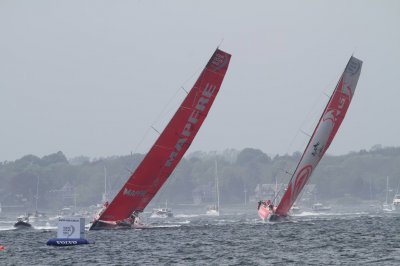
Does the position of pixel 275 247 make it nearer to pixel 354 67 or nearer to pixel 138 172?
Result: pixel 138 172

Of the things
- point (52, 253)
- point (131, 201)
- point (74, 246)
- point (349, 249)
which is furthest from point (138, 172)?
point (349, 249)

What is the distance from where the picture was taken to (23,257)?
45250 millimetres

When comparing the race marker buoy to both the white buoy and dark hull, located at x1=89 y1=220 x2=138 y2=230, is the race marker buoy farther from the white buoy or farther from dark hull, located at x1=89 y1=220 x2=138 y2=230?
dark hull, located at x1=89 y1=220 x2=138 y2=230

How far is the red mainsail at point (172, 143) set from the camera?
59.7 meters

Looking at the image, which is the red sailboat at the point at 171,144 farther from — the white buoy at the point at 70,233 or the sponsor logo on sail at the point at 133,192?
the white buoy at the point at 70,233

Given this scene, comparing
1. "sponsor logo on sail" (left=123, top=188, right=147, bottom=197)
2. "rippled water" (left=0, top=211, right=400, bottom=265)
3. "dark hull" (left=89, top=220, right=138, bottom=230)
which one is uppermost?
"sponsor logo on sail" (left=123, top=188, right=147, bottom=197)

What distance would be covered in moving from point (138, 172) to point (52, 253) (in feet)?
46.7

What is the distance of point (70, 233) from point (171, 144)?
10769 millimetres

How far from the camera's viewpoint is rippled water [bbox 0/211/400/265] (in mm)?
40875

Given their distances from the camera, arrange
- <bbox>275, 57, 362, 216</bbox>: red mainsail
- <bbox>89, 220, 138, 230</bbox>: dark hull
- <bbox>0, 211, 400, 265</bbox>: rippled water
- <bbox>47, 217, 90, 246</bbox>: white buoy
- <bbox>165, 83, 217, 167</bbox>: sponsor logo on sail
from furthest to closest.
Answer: <bbox>275, 57, 362, 216</bbox>: red mainsail < <bbox>89, 220, 138, 230</bbox>: dark hull < <bbox>165, 83, 217, 167</bbox>: sponsor logo on sail < <bbox>47, 217, 90, 246</bbox>: white buoy < <bbox>0, 211, 400, 265</bbox>: rippled water

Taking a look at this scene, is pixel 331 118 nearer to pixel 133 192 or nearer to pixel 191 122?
pixel 191 122

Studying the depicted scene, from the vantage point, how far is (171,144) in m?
59.8

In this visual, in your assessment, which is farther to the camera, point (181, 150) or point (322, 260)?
point (181, 150)

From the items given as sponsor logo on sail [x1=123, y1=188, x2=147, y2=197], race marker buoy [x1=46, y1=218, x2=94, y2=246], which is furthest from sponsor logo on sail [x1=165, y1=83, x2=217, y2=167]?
race marker buoy [x1=46, y1=218, x2=94, y2=246]
